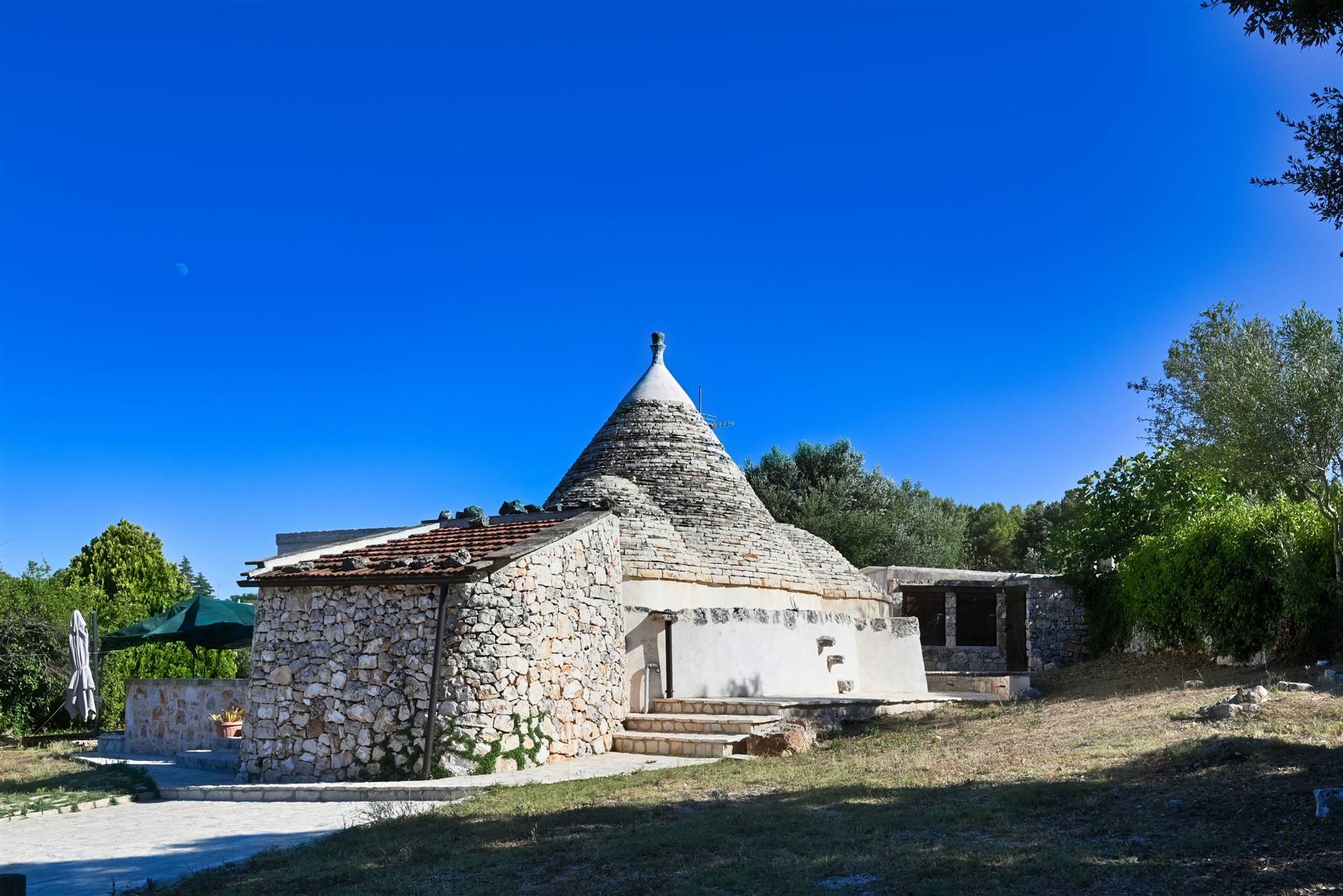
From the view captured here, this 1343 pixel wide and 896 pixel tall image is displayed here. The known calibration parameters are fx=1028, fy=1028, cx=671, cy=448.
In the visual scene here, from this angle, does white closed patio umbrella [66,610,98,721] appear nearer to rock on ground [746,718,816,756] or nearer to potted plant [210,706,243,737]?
potted plant [210,706,243,737]

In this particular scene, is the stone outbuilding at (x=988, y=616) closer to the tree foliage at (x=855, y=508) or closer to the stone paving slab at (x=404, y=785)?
the tree foliage at (x=855, y=508)

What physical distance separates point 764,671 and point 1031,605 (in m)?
10.0

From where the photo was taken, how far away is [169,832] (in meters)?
9.49

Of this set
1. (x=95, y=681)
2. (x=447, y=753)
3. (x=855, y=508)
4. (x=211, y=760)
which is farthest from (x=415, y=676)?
(x=855, y=508)

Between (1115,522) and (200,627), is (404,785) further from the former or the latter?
(1115,522)

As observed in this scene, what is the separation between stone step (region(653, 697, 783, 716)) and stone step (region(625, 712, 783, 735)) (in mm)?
165

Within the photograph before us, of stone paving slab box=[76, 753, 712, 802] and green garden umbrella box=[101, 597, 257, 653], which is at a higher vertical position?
green garden umbrella box=[101, 597, 257, 653]

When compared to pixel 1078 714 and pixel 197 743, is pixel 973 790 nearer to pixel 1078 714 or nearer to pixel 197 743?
Answer: pixel 1078 714

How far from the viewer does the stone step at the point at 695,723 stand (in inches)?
538

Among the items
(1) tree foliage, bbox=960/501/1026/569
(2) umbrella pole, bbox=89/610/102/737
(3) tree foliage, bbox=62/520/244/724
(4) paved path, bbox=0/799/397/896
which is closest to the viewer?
(4) paved path, bbox=0/799/397/896

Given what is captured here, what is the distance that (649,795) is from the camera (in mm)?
9445

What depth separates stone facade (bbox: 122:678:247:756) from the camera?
16.4m

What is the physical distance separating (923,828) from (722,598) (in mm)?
9939

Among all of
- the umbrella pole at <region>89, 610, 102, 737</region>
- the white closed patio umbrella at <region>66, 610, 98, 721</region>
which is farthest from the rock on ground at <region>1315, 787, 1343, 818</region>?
the umbrella pole at <region>89, 610, 102, 737</region>
